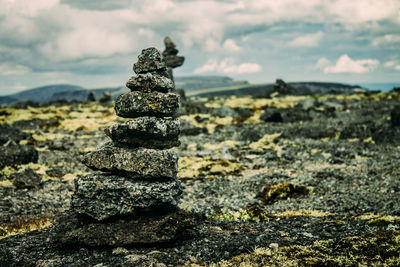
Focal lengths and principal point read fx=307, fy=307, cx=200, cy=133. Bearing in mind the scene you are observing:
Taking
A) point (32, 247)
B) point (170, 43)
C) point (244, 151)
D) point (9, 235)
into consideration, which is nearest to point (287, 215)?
point (32, 247)

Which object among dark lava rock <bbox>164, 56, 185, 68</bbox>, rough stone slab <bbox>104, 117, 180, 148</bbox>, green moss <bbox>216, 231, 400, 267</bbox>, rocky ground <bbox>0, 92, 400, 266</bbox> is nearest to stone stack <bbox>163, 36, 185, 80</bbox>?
dark lava rock <bbox>164, 56, 185, 68</bbox>

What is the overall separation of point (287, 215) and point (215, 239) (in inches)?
180

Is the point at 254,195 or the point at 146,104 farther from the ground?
the point at 146,104

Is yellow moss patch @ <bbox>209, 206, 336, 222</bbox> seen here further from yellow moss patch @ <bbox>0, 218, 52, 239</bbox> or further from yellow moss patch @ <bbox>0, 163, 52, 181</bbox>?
yellow moss patch @ <bbox>0, 163, 52, 181</bbox>

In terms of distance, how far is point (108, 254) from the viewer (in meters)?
9.29

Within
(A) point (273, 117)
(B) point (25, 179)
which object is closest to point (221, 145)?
(A) point (273, 117)

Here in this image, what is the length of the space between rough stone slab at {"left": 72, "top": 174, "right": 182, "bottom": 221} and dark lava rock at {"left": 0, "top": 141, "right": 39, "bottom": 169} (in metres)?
16.9

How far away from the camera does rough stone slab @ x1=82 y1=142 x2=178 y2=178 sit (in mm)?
10352

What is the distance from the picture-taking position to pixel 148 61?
11.2m

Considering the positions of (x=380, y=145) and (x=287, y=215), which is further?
A: (x=380, y=145)

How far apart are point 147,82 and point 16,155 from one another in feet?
61.5

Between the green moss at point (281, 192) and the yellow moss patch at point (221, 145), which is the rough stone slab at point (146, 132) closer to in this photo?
the green moss at point (281, 192)

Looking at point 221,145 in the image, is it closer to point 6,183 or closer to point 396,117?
point 6,183

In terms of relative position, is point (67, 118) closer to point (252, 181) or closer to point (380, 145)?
point (252, 181)
